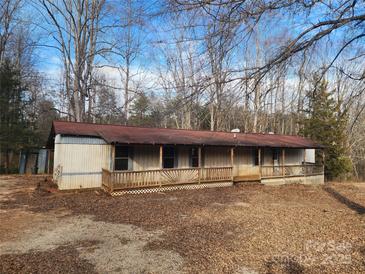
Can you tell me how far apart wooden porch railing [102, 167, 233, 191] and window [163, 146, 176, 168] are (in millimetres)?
1126

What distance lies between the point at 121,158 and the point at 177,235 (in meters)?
8.33

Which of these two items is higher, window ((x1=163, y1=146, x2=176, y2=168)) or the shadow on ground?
window ((x1=163, y1=146, x2=176, y2=168))

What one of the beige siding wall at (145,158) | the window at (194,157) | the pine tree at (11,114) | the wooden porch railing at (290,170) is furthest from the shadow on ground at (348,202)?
the pine tree at (11,114)

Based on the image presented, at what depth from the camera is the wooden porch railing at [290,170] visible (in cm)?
1923

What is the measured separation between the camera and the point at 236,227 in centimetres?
802

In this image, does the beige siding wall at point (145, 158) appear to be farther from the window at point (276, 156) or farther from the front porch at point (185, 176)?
the window at point (276, 156)

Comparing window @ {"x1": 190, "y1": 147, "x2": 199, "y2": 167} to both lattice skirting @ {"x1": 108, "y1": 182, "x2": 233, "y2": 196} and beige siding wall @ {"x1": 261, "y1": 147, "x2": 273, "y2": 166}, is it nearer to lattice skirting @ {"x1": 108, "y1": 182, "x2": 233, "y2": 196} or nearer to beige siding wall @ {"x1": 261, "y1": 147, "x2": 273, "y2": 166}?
lattice skirting @ {"x1": 108, "y1": 182, "x2": 233, "y2": 196}

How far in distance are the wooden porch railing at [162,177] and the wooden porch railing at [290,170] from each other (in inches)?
143

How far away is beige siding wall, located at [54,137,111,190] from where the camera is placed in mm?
13430

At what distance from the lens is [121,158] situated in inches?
582

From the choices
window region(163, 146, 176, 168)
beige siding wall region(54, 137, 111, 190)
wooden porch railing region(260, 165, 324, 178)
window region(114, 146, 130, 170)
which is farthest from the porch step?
beige siding wall region(54, 137, 111, 190)

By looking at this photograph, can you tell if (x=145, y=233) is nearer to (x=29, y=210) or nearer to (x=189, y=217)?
(x=189, y=217)

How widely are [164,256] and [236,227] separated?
298cm

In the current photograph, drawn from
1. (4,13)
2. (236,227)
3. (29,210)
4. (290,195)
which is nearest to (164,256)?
(236,227)
